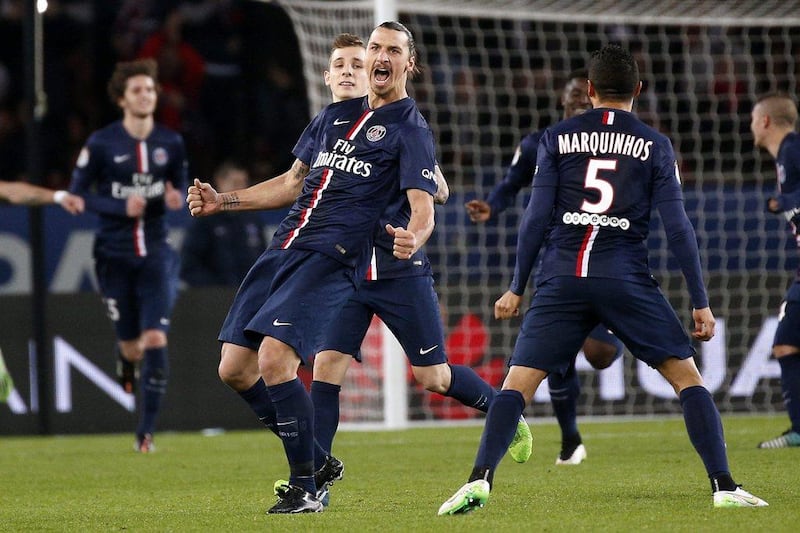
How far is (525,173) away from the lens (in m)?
8.07

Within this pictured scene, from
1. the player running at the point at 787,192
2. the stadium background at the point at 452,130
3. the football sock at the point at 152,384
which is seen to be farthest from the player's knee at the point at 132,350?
the player running at the point at 787,192

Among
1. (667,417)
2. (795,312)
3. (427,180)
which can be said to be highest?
(427,180)

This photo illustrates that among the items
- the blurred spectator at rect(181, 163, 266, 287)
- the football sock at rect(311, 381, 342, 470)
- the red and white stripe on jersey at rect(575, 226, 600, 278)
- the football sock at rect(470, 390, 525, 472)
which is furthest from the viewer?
the blurred spectator at rect(181, 163, 266, 287)

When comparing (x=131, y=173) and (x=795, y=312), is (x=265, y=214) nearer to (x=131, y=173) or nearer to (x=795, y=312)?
(x=131, y=173)

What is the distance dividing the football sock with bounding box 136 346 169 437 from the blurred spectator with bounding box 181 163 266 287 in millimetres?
2451

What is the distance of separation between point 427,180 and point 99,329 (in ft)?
22.0

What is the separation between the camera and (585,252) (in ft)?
17.5

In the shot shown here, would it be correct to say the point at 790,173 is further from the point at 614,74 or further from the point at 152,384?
the point at 152,384

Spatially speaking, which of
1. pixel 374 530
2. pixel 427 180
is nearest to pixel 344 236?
pixel 427 180

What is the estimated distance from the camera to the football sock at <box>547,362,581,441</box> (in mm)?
7867

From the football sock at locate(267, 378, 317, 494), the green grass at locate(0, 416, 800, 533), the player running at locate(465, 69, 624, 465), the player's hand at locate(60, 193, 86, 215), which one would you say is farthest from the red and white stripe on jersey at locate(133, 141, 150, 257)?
the football sock at locate(267, 378, 317, 494)

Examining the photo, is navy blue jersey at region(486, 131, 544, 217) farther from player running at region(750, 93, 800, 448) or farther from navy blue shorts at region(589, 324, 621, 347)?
player running at region(750, 93, 800, 448)

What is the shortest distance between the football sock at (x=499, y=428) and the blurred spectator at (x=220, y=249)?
6.99 m

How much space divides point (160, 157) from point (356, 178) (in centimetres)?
461
